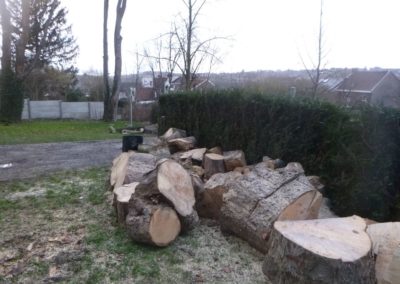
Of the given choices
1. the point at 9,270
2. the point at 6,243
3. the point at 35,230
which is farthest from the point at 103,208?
the point at 9,270

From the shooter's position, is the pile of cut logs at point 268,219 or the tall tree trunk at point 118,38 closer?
the pile of cut logs at point 268,219

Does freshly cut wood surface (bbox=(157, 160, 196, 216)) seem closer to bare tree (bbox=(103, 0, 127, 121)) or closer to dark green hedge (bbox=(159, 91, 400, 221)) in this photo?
dark green hedge (bbox=(159, 91, 400, 221))

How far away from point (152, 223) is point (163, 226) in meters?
0.12

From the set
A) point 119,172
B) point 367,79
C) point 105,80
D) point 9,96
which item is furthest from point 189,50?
point 367,79

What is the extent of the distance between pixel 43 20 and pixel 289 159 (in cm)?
2035

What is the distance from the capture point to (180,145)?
6.32 meters

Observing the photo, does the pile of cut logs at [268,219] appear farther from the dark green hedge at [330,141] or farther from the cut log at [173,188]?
the dark green hedge at [330,141]

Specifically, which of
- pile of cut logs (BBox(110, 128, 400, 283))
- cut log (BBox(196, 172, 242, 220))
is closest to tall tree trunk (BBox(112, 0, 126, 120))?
pile of cut logs (BBox(110, 128, 400, 283))

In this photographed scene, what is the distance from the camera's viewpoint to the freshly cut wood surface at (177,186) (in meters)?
3.20

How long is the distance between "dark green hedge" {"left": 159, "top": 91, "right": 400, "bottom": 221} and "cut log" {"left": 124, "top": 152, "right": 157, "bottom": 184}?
1579 mm

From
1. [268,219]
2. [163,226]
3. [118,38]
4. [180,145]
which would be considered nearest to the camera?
[268,219]

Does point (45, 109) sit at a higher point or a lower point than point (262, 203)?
higher

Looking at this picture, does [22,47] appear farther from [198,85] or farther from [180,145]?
[180,145]

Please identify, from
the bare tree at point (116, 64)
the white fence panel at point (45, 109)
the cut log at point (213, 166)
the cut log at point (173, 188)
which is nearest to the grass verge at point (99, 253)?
the cut log at point (173, 188)
